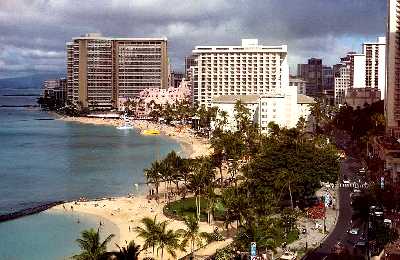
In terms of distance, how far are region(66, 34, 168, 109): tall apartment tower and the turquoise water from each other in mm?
142735

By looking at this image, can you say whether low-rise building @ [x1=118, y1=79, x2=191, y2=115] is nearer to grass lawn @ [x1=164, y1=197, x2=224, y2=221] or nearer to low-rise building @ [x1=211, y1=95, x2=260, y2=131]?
low-rise building @ [x1=211, y1=95, x2=260, y2=131]

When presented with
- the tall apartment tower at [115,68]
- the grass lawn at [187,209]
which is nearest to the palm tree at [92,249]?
the grass lawn at [187,209]

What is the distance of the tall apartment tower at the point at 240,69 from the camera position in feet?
466

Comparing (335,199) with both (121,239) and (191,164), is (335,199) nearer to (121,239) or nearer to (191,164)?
(191,164)

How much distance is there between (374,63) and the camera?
183 metres

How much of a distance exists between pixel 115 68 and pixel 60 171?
11822 centimetres

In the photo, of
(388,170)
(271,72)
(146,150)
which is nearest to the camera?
(388,170)

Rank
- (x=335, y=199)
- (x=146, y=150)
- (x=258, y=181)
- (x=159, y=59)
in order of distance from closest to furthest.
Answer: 1. (x=258, y=181)
2. (x=335, y=199)
3. (x=146, y=150)
4. (x=159, y=59)

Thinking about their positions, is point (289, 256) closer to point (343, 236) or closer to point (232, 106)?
point (343, 236)

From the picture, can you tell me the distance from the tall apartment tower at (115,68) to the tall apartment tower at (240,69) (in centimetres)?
5272

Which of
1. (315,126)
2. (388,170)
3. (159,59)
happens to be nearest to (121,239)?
(388,170)

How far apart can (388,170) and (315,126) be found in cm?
5709

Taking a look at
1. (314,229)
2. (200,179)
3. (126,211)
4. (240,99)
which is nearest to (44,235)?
(126,211)

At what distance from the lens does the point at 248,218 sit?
130ft
